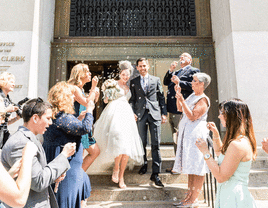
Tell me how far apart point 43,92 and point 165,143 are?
4057mm

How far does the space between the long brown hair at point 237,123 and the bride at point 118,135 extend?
2.21 meters

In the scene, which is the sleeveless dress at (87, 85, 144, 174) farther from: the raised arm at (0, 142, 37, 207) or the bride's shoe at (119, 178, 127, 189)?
the raised arm at (0, 142, 37, 207)

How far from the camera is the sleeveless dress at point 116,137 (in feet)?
12.8

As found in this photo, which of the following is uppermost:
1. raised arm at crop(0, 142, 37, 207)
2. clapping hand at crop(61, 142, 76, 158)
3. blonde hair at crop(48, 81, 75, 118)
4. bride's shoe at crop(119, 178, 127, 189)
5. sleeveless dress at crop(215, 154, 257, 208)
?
blonde hair at crop(48, 81, 75, 118)

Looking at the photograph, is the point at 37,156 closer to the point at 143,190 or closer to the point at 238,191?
the point at 238,191

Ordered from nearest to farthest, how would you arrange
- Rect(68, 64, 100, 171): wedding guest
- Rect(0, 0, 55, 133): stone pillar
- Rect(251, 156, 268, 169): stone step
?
1. Rect(68, 64, 100, 171): wedding guest
2. Rect(251, 156, 268, 169): stone step
3. Rect(0, 0, 55, 133): stone pillar

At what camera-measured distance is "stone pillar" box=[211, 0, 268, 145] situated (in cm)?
602

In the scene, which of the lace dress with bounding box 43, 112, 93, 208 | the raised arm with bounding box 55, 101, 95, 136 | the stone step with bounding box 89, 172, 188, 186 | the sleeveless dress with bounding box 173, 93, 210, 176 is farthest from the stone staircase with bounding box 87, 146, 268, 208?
the raised arm with bounding box 55, 101, 95, 136

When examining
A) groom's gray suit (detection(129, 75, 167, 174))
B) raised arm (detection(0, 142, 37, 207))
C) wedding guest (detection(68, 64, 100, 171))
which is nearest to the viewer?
raised arm (detection(0, 142, 37, 207))

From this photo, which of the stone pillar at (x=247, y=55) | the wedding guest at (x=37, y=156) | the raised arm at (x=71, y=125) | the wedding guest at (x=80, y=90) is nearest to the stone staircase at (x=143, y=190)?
the wedding guest at (x=80, y=90)

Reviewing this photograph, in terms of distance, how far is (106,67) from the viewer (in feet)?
26.2

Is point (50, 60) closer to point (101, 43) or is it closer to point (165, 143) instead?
point (101, 43)

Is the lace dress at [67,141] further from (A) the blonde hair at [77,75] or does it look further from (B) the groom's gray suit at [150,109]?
(B) the groom's gray suit at [150,109]

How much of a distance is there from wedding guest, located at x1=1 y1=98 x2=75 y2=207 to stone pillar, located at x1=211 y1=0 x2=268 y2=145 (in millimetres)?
5582
